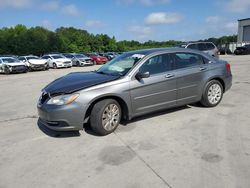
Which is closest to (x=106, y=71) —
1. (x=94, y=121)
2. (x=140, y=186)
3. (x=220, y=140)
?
(x=94, y=121)

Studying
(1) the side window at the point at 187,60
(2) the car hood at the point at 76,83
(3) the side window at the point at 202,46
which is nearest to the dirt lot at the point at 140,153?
(2) the car hood at the point at 76,83

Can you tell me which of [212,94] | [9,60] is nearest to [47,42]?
[9,60]

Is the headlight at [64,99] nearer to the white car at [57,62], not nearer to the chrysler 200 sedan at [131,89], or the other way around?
the chrysler 200 sedan at [131,89]

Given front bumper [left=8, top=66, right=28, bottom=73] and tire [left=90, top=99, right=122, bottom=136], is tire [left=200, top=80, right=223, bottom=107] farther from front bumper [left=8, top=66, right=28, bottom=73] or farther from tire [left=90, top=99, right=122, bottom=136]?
front bumper [left=8, top=66, right=28, bottom=73]

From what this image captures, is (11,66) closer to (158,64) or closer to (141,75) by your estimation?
(158,64)

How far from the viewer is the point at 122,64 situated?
560cm

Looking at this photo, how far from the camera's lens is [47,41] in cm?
5150

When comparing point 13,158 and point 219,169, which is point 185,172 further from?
point 13,158

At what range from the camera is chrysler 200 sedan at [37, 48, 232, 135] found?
4.55 metres

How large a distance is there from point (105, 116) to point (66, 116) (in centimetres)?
72

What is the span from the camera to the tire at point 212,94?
617 centimetres

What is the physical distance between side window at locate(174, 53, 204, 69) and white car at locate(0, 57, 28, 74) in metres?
18.6

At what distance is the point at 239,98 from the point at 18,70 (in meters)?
18.8

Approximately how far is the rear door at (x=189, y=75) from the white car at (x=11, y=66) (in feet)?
61.2
